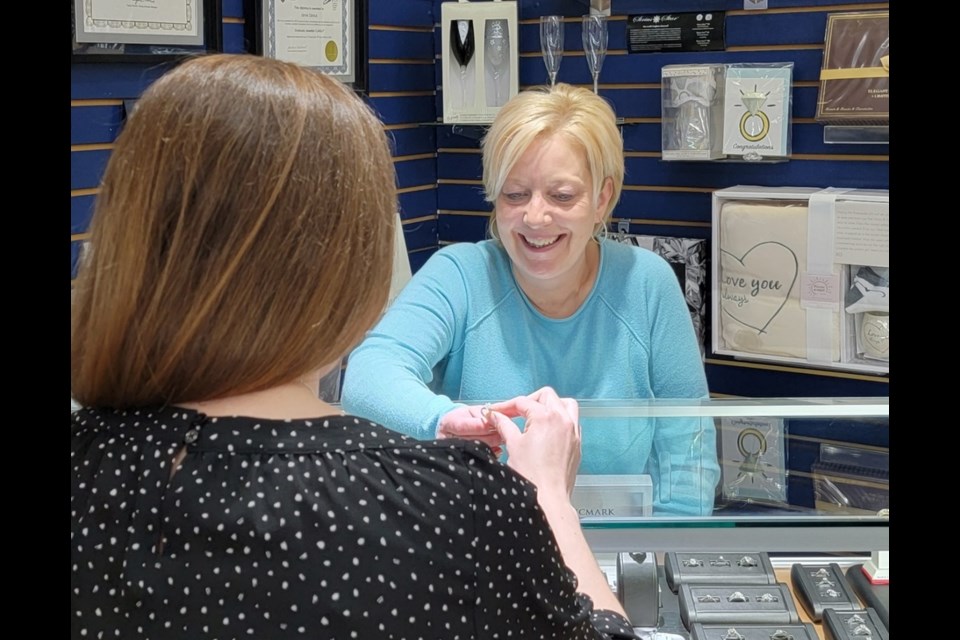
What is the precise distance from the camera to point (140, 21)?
3336 millimetres

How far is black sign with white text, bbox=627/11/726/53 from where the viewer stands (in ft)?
13.6

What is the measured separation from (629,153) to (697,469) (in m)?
2.93

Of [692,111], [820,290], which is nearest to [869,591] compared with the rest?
[820,290]

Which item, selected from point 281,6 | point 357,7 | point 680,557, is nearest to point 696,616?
point 680,557

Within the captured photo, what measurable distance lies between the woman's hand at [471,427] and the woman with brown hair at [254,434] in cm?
58

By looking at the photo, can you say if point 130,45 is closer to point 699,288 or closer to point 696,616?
point 699,288

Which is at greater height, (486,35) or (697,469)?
(486,35)

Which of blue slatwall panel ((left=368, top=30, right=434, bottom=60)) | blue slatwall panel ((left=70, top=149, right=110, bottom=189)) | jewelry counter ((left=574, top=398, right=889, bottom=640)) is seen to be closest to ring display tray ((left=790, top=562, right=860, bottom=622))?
jewelry counter ((left=574, top=398, right=889, bottom=640))

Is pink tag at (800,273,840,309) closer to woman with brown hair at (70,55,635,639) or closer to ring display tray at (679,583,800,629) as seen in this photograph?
ring display tray at (679,583,800,629)

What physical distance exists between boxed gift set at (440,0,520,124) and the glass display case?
2801mm

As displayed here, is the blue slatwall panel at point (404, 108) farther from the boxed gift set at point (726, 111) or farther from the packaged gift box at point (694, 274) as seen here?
the packaged gift box at point (694, 274)

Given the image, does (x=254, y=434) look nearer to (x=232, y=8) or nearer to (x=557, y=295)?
(x=557, y=295)

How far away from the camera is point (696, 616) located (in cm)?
170

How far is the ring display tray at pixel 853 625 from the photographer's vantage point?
1.68 m
